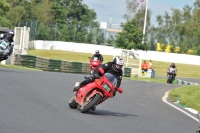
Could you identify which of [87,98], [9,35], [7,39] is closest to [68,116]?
[87,98]

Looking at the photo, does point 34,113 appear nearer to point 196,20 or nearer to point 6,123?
point 6,123

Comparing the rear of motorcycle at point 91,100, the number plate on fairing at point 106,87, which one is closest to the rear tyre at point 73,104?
the rear of motorcycle at point 91,100

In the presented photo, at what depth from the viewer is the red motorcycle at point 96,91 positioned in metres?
12.0

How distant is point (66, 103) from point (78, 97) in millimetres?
1542

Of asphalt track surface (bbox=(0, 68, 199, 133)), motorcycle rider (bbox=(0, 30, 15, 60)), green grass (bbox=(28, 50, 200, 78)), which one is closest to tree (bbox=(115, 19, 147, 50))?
green grass (bbox=(28, 50, 200, 78))

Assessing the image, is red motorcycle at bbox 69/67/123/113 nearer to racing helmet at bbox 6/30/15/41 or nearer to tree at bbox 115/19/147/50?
racing helmet at bbox 6/30/15/41

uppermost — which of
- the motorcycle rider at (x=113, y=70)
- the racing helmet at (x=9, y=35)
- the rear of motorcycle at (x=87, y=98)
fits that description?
the racing helmet at (x=9, y=35)

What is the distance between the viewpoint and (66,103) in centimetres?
1390

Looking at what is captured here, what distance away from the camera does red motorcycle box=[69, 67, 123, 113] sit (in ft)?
39.5

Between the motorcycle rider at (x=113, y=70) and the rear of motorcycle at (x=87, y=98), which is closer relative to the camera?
the rear of motorcycle at (x=87, y=98)

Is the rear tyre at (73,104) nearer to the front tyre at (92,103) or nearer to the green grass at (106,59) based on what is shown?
the front tyre at (92,103)

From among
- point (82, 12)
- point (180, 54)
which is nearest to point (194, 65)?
point (180, 54)

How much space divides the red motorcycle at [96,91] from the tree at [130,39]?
42.4 m

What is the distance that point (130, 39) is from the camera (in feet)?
181
